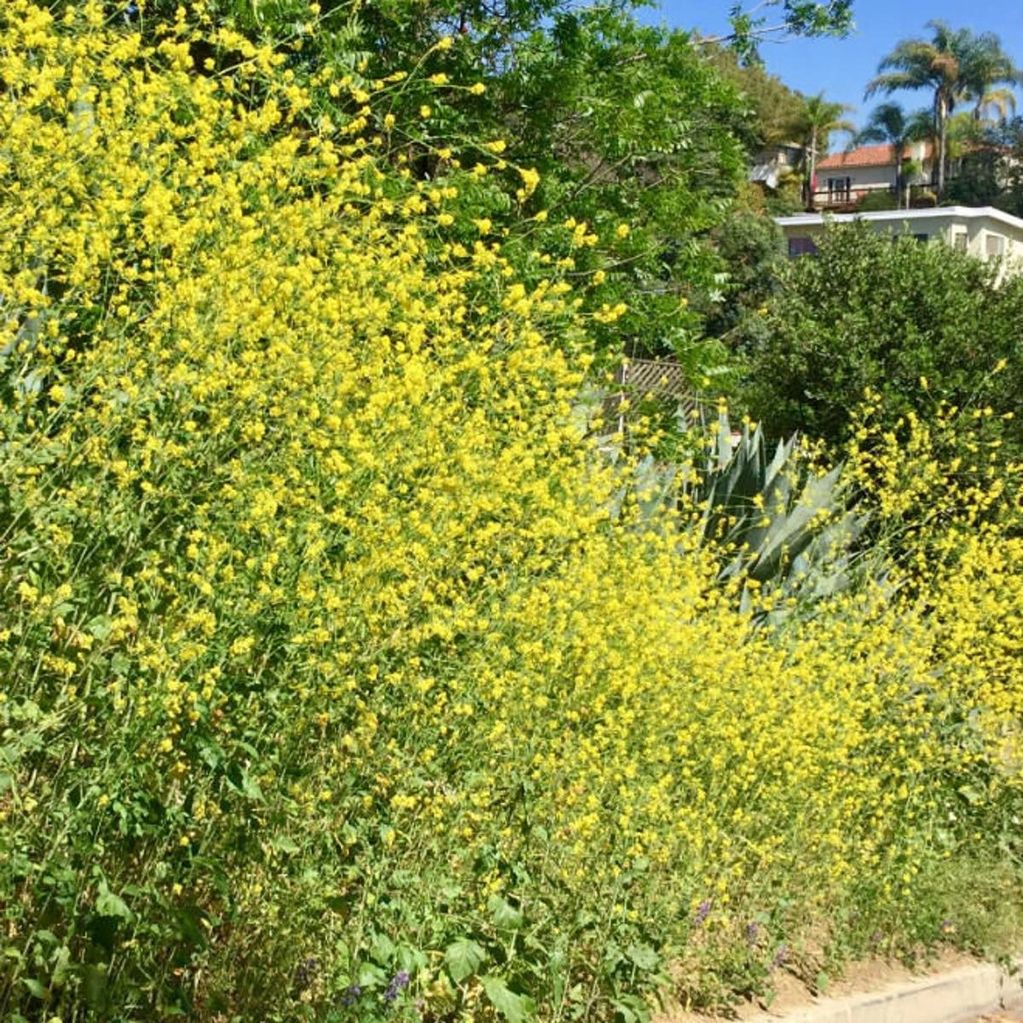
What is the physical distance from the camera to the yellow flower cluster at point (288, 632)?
2.96 m

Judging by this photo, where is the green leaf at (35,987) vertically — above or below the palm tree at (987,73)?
below

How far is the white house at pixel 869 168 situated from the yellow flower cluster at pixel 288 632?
226ft

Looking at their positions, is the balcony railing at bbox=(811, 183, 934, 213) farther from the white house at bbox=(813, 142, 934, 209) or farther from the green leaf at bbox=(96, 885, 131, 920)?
the green leaf at bbox=(96, 885, 131, 920)

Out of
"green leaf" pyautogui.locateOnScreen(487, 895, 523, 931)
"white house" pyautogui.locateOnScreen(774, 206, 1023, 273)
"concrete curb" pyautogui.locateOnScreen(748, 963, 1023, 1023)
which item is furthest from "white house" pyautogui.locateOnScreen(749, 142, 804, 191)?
"green leaf" pyautogui.locateOnScreen(487, 895, 523, 931)

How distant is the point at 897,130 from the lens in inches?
2827

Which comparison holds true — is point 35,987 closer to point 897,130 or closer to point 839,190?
point 839,190

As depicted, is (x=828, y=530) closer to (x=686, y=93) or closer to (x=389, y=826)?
(x=686, y=93)

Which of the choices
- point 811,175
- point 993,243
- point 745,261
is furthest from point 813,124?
point 745,261

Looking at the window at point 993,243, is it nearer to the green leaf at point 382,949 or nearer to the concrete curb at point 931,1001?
the concrete curb at point 931,1001

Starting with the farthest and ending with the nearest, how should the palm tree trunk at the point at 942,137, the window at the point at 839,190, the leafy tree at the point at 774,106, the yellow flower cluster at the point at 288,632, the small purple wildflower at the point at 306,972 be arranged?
1. the palm tree trunk at the point at 942,137
2. the window at the point at 839,190
3. the leafy tree at the point at 774,106
4. the small purple wildflower at the point at 306,972
5. the yellow flower cluster at the point at 288,632

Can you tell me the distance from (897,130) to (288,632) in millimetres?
74445

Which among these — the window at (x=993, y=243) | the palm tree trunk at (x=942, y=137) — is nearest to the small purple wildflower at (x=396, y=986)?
the window at (x=993, y=243)

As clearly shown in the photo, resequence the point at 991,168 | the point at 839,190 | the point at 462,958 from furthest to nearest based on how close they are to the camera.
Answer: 1. the point at 991,168
2. the point at 839,190
3. the point at 462,958

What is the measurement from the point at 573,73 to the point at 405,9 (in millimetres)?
1163
